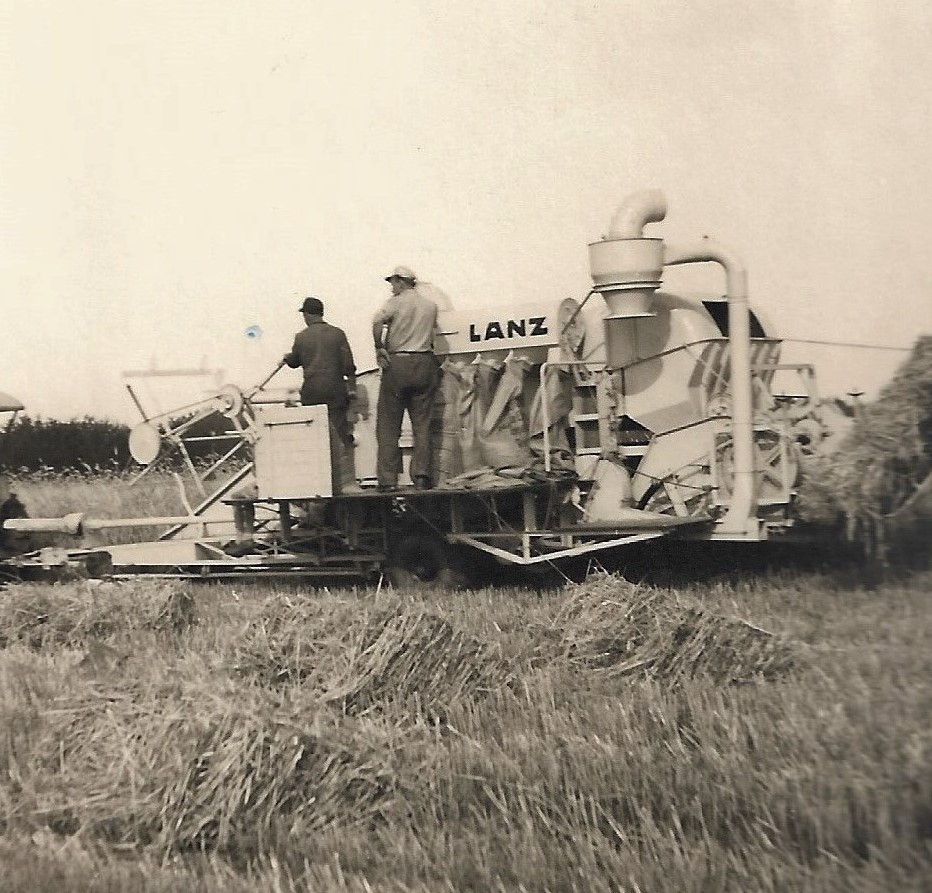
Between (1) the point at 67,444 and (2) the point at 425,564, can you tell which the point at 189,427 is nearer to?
(2) the point at 425,564

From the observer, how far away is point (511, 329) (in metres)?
11.4

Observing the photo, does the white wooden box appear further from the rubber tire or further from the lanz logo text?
the lanz logo text

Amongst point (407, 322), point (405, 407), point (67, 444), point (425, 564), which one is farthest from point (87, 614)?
point (67, 444)

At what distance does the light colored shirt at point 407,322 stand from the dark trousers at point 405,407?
3.3 inches

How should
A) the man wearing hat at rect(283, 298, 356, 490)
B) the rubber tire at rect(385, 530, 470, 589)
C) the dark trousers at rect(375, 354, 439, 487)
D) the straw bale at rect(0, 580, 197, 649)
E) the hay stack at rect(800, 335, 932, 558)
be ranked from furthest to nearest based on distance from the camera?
the man wearing hat at rect(283, 298, 356, 490), the rubber tire at rect(385, 530, 470, 589), the dark trousers at rect(375, 354, 439, 487), the straw bale at rect(0, 580, 197, 649), the hay stack at rect(800, 335, 932, 558)

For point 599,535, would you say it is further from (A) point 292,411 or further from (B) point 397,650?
(B) point 397,650

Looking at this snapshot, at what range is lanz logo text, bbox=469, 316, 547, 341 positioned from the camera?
1130cm

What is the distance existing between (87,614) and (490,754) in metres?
4.94

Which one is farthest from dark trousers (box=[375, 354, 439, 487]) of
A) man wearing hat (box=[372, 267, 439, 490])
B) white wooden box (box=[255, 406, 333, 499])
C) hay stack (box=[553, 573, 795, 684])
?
hay stack (box=[553, 573, 795, 684])

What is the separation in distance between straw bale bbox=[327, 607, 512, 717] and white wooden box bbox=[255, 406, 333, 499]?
4383 mm

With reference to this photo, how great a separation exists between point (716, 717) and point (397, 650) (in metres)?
1.71

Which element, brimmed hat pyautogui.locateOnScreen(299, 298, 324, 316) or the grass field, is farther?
brimmed hat pyautogui.locateOnScreen(299, 298, 324, 316)

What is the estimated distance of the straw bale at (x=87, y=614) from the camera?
30.0 ft

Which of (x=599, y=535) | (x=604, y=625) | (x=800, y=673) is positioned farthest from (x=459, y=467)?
(x=800, y=673)
